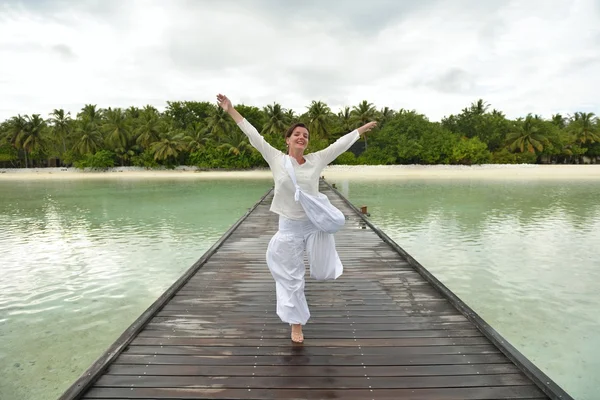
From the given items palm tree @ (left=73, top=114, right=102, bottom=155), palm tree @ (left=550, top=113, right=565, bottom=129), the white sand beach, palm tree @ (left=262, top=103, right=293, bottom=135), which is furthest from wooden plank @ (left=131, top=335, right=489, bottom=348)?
palm tree @ (left=550, top=113, right=565, bottom=129)

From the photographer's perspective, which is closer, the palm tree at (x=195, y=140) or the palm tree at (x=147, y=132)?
the palm tree at (x=195, y=140)

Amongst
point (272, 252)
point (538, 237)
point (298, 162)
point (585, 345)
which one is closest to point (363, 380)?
point (272, 252)

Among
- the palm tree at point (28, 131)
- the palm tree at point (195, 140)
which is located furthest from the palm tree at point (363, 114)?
the palm tree at point (28, 131)

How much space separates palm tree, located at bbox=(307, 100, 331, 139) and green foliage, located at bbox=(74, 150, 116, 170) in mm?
26734

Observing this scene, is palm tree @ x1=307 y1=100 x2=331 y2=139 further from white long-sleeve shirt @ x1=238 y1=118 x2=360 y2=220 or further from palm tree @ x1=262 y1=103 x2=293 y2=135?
white long-sleeve shirt @ x1=238 y1=118 x2=360 y2=220

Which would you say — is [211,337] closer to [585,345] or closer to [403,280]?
[403,280]

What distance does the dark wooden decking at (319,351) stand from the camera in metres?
2.92

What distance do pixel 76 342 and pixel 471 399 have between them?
522cm

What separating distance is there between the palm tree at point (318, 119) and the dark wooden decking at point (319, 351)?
152 ft

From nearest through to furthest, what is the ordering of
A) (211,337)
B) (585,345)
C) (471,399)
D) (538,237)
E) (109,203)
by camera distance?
1. (471,399)
2. (211,337)
3. (585,345)
4. (538,237)
5. (109,203)

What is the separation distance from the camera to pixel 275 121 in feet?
164

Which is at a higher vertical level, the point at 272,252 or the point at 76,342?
the point at 272,252

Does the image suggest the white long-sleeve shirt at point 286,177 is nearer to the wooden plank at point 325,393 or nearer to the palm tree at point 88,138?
the wooden plank at point 325,393

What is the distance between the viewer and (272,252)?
11.2 feet
